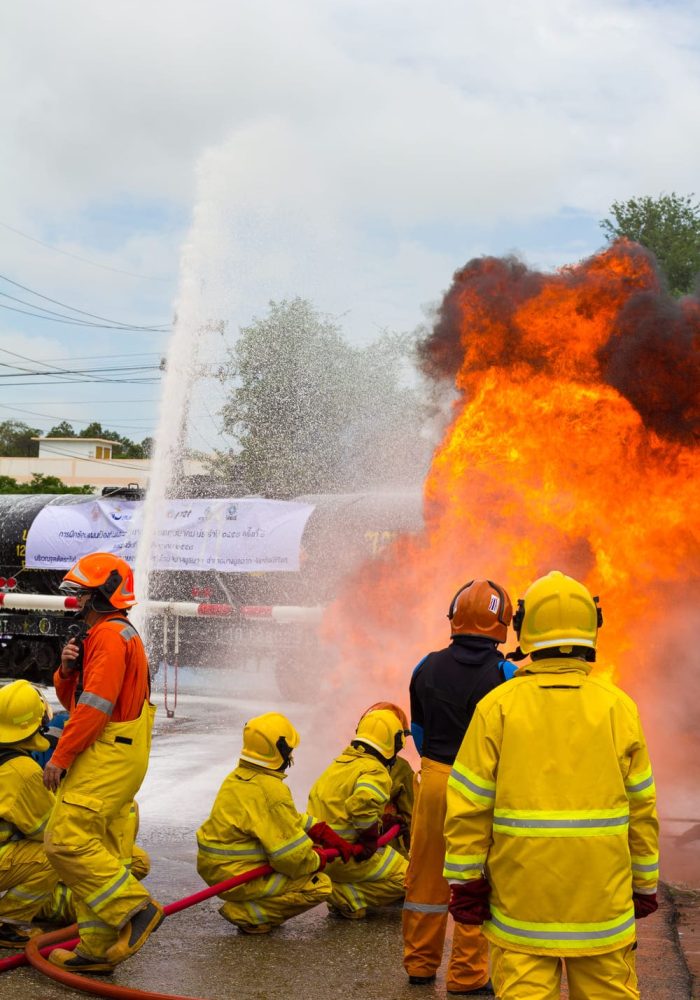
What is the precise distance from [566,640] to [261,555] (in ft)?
40.4

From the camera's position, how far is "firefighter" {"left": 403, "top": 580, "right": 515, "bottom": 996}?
4488 mm

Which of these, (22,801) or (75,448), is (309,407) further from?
(75,448)

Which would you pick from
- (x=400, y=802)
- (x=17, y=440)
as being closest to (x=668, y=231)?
(x=400, y=802)

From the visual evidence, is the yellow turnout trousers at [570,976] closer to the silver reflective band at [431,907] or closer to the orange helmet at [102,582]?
the silver reflective band at [431,907]

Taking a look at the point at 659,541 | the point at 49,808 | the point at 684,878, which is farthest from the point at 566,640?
the point at 659,541

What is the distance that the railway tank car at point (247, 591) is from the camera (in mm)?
14484

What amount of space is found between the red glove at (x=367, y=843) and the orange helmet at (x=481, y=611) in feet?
4.35

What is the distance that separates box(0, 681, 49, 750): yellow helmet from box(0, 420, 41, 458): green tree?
75.5 meters

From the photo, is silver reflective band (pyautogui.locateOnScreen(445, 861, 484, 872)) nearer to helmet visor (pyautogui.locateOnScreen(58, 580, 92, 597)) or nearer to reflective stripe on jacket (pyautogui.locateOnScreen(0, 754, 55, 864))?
helmet visor (pyautogui.locateOnScreen(58, 580, 92, 597))

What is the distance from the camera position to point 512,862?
302cm

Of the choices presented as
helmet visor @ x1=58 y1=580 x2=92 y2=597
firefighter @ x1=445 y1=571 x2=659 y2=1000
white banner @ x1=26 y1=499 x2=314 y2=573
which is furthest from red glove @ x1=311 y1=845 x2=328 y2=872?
white banner @ x1=26 y1=499 x2=314 y2=573

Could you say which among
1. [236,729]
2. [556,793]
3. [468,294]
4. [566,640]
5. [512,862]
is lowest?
[236,729]

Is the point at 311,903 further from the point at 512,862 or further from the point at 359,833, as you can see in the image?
the point at 512,862

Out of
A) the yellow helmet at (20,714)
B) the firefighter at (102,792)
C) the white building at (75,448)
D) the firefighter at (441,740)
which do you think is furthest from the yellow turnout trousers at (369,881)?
the white building at (75,448)
